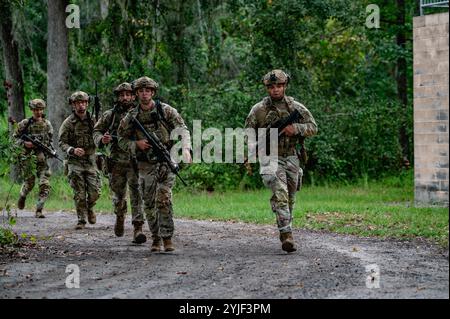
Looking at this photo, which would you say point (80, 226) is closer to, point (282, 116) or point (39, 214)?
point (39, 214)

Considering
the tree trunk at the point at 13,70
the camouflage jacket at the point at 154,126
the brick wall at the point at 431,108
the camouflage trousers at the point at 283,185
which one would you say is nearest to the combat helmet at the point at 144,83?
the camouflage jacket at the point at 154,126

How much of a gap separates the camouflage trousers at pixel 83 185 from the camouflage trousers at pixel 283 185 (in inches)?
161

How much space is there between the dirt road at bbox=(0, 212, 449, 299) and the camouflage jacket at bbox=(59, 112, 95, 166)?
126 centimetres

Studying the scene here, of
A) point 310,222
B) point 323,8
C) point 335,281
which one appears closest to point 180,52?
point 323,8

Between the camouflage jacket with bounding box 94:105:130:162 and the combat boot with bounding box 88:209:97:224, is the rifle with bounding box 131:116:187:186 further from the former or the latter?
the combat boot with bounding box 88:209:97:224

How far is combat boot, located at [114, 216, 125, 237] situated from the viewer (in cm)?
1262

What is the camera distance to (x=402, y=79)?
25.6m

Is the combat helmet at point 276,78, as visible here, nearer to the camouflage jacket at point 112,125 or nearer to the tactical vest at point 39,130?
the camouflage jacket at point 112,125

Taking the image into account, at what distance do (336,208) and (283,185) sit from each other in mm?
5751

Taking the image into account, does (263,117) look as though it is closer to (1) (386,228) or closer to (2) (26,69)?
(1) (386,228)

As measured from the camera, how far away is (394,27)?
80.5 feet

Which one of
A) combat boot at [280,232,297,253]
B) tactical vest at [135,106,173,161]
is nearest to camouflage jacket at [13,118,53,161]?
tactical vest at [135,106,173,161]

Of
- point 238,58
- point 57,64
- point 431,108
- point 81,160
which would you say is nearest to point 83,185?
point 81,160

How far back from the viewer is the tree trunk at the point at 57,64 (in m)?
21.7
